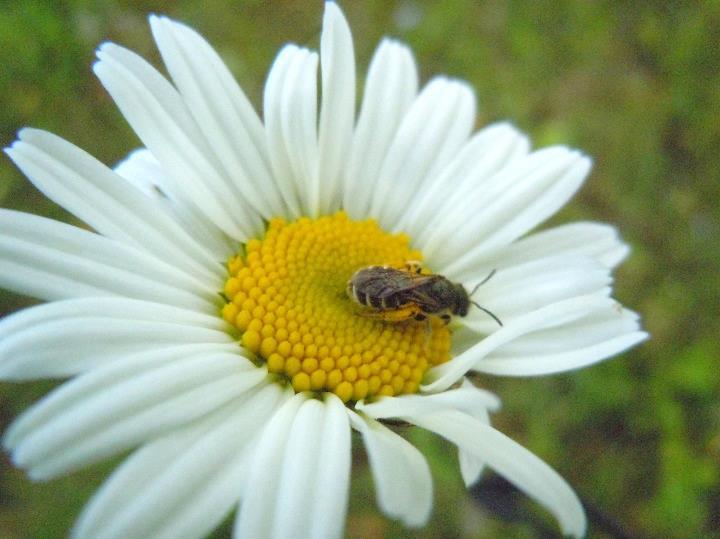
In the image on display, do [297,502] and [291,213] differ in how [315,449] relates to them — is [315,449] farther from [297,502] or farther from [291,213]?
[291,213]

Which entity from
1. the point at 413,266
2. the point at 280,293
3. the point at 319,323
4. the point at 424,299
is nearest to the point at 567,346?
the point at 424,299

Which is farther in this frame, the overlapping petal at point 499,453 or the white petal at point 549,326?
the white petal at point 549,326

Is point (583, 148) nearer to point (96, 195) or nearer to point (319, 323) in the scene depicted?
point (319, 323)

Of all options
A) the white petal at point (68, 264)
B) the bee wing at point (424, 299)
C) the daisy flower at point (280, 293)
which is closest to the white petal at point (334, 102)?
the daisy flower at point (280, 293)

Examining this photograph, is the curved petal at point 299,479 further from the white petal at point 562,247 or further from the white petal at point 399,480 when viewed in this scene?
the white petal at point 562,247

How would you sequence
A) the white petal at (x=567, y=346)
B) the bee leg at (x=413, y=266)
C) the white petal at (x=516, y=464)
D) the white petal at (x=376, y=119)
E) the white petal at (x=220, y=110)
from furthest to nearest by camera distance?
the white petal at (x=376, y=119), the bee leg at (x=413, y=266), the white petal at (x=220, y=110), the white petal at (x=567, y=346), the white petal at (x=516, y=464)

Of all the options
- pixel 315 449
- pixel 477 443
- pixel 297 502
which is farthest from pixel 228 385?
pixel 477 443

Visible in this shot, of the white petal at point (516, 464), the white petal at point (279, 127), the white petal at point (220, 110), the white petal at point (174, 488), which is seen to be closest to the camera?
the white petal at point (174, 488)
